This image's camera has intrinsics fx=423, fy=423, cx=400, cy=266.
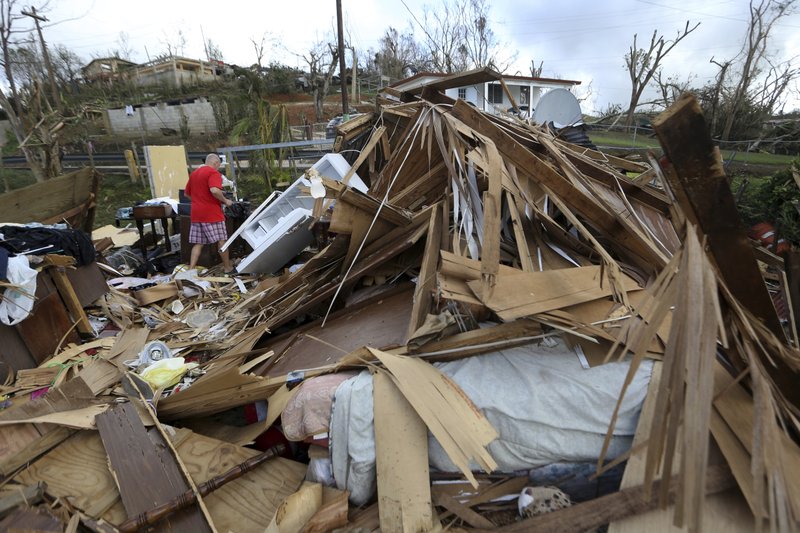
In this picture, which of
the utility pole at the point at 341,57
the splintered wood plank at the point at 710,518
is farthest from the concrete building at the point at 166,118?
the splintered wood plank at the point at 710,518

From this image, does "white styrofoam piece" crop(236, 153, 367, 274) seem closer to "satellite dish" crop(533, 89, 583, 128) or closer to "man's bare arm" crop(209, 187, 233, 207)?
"man's bare arm" crop(209, 187, 233, 207)

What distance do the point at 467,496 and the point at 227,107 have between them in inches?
839

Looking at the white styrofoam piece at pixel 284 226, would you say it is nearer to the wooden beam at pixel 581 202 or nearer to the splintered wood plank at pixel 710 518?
the wooden beam at pixel 581 202

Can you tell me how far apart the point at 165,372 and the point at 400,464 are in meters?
1.95

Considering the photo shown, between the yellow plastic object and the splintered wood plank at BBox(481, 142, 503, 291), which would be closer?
the splintered wood plank at BBox(481, 142, 503, 291)

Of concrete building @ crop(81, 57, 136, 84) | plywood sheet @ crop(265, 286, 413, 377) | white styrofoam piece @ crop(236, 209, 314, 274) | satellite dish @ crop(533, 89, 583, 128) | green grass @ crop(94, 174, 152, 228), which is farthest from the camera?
concrete building @ crop(81, 57, 136, 84)

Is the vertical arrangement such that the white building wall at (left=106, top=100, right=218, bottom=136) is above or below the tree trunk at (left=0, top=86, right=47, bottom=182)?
above

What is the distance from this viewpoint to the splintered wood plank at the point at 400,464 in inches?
68.4

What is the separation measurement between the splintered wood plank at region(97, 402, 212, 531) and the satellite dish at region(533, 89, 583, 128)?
5923 millimetres

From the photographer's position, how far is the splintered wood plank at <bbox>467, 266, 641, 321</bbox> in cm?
191

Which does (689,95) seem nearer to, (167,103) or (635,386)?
(635,386)

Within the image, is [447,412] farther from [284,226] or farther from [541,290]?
[284,226]

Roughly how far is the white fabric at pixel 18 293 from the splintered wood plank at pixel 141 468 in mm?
1508

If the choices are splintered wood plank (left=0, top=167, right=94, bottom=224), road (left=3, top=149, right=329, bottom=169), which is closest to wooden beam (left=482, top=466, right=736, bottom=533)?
splintered wood plank (left=0, top=167, right=94, bottom=224)
